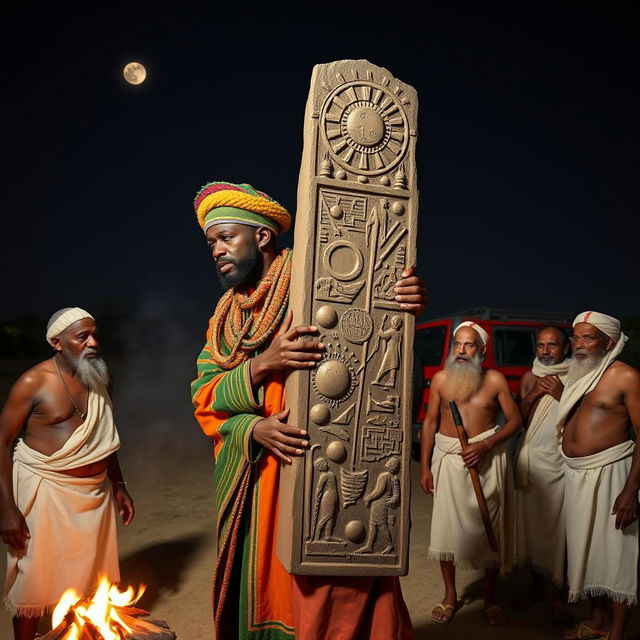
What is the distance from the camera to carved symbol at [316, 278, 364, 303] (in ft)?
6.51

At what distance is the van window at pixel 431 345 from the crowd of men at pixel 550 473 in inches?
130

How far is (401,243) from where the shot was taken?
2.08 m

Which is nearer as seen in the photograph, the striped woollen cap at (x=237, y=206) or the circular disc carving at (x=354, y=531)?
the circular disc carving at (x=354, y=531)

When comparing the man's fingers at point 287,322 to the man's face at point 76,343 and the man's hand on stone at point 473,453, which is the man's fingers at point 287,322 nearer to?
the man's face at point 76,343

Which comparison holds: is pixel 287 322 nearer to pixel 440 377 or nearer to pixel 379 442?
pixel 379 442

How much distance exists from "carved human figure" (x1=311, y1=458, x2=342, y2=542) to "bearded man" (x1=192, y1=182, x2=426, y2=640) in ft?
0.40

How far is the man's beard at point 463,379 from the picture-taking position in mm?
4000

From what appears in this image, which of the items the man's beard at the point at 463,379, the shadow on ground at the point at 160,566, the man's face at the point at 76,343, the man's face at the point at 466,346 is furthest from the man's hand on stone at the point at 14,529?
the man's face at the point at 466,346

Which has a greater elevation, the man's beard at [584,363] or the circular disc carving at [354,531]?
the man's beard at [584,363]

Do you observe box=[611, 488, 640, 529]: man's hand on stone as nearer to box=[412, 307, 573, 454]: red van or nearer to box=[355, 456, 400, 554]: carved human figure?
box=[355, 456, 400, 554]: carved human figure

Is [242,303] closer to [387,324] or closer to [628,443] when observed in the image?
[387,324]

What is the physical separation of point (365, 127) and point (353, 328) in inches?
29.8

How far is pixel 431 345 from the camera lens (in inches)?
321

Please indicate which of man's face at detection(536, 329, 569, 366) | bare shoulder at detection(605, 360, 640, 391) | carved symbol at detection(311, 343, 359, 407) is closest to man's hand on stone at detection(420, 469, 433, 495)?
man's face at detection(536, 329, 569, 366)
